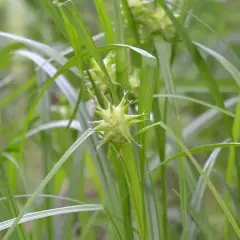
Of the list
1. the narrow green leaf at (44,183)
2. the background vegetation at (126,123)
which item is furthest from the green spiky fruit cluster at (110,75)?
the narrow green leaf at (44,183)

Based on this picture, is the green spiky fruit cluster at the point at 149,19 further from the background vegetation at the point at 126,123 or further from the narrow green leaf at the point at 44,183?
the narrow green leaf at the point at 44,183

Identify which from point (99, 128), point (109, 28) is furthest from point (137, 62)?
point (99, 128)

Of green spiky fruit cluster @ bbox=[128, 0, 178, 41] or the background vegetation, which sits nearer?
the background vegetation

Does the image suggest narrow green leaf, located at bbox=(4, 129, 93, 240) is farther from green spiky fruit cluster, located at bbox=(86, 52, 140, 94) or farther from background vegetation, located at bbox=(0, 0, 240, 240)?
green spiky fruit cluster, located at bbox=(86, 52, 140, 94)

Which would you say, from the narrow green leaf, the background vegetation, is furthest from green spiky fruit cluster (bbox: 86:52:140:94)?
the narrow green leaf

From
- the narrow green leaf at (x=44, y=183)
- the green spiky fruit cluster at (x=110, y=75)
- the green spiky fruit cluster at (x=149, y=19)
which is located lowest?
the narrow green leaf at (x=44, y=183)

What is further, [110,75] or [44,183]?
[110,75]

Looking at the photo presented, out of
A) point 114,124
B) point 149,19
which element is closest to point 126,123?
point 114,124

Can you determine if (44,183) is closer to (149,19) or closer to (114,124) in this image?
(114,124)

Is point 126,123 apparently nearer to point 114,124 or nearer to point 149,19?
point 114,124
